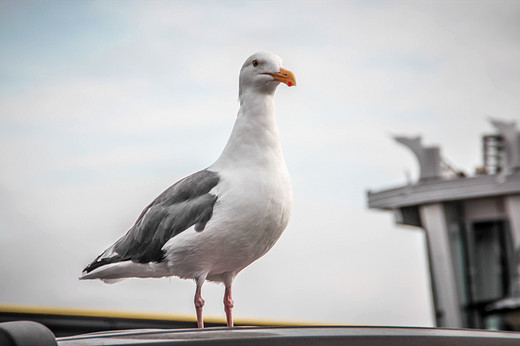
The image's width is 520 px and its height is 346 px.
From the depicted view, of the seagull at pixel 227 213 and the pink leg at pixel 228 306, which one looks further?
the pink leg at pixel 228 306

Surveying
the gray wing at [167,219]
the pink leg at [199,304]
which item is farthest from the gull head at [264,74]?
the pink leg at [199,304]

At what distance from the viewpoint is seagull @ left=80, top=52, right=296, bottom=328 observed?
9.14 feet

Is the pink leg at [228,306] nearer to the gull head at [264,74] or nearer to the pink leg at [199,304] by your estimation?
the pink leg at [199,304]

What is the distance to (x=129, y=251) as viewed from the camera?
299 centimetres

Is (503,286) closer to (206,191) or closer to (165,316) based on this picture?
(165,316)

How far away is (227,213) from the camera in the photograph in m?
2.79

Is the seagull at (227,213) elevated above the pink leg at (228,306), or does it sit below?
above

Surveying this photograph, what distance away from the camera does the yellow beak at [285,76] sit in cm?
290

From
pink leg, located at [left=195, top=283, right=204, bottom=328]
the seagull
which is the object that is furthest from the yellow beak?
pink leg, located at [left=195, top=283, right=204, bottom=328]

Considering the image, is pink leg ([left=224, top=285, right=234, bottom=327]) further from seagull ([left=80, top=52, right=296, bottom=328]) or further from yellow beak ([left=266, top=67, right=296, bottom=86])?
yellow beak ([left=266, top=67, right=296, bottom=86])

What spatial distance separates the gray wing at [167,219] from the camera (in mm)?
2881

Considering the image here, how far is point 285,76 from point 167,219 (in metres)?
0.84

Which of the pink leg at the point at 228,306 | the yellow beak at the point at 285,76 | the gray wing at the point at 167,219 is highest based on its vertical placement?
the yellow beak at the point at 285,76

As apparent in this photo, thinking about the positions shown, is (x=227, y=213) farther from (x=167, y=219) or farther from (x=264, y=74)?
(x=264, y=74)
